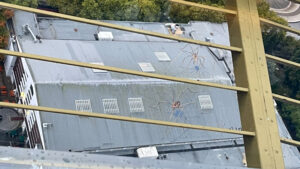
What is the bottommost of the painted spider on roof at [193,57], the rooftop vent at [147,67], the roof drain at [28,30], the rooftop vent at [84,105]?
the rooftop vent at [84,105]

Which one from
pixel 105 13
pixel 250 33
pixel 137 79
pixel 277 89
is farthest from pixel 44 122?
pixel 277 89

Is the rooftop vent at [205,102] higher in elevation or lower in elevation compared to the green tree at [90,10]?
lower

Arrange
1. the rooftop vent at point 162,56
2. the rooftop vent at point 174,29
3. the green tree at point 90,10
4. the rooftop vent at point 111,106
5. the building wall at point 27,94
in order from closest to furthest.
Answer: the building wall at point 27,94 → the rooftop vent at point 111,106 → the rooftop vent at point 162,56 → the green tree at point 90,10 → the rooftop vent at point 174,29

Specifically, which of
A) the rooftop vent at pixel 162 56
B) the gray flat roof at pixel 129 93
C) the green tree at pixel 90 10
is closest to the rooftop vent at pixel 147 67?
the gray flat roof at pixel 129 93

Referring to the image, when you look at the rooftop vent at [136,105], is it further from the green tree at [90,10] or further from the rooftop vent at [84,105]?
the green tree at [90,10]

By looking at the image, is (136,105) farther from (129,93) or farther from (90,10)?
(90,10)

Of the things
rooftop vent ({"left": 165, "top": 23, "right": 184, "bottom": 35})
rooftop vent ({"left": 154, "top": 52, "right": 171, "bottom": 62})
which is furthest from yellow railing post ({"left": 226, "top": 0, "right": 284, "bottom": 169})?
rooftop vent ({"left": 165, "top": 23, "right": 184, "bottom": 35})
